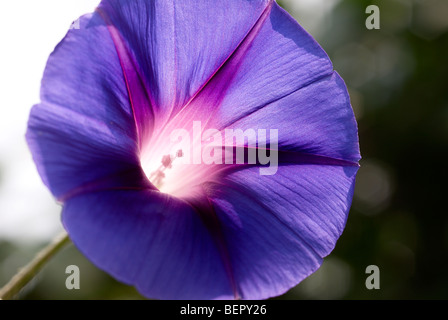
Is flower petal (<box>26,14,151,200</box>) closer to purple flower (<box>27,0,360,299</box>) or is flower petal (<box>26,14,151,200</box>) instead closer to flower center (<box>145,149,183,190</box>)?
purple flower (<box>27,0,360,299</box>)

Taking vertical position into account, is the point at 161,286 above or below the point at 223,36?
below

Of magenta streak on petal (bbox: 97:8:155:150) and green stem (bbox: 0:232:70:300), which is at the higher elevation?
magenta streak on petal (bbox: 97:8:155:150)

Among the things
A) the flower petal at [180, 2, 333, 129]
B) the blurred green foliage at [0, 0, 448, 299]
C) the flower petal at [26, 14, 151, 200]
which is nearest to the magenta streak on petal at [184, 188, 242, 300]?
the flower petal at [26, 14, 151, 200]

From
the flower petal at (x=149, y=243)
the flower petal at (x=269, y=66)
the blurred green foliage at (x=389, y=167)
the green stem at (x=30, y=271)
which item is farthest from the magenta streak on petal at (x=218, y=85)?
the blurred green foliage at (x=389, y=167)

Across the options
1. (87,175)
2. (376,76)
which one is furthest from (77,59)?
(376,76)

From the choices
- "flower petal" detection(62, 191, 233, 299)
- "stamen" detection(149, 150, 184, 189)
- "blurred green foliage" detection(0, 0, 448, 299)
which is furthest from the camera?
"blurred green foliage" detection(0, 0, 448, 299)

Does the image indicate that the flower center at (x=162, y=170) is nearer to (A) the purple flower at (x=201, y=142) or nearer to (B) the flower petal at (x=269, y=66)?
(A) the purple flower at (x=201, y=142)

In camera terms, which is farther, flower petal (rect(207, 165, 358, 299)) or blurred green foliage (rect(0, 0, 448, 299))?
blurred green foliage (rect(0, 0, 448, 299))

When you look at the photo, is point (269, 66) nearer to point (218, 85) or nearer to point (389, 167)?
point (218, 85)

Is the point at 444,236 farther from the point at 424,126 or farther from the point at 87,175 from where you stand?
the point at 87,175
